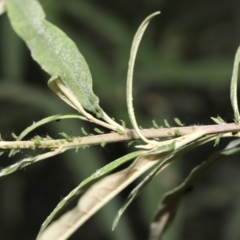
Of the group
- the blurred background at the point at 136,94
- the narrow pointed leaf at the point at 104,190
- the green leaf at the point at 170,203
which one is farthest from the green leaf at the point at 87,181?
the blurred background at the point at 136,94

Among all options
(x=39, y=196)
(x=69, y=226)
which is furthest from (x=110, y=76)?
(x=69, y=226)

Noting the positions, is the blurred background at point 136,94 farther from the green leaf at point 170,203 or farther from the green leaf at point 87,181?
the green leaf at point 87,181

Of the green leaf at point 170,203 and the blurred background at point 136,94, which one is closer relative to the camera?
the green leaf at point 170,203

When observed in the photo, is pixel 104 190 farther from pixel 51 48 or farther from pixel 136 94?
pixel 136 94

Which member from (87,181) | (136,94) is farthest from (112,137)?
(136,94)

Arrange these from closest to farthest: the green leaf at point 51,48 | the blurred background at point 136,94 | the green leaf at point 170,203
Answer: the green leaf at point 51,48
the green leaf at point 170,203
the blurred background at point 136,94

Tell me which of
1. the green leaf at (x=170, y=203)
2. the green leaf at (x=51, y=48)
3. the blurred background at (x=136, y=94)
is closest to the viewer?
the green leaf at (x=51, y=48)

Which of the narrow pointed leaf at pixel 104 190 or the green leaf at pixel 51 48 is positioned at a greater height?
the green leaf at pixel 51 48
